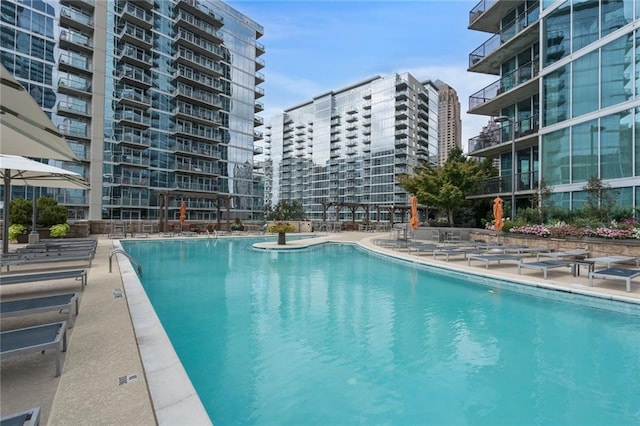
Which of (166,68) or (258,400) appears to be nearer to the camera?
(258,400)

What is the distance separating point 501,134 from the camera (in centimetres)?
2019

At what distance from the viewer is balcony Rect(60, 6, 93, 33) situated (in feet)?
101

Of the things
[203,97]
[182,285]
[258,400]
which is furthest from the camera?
[203,97]

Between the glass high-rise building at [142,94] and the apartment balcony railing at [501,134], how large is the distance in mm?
19718

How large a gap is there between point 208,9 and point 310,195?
48.8 metres

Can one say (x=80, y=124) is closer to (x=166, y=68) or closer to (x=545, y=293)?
(x=166, y=68)

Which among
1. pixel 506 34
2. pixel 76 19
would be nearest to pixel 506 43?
pixel 506 34

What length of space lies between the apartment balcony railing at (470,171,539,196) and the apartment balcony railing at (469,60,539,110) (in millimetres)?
5359

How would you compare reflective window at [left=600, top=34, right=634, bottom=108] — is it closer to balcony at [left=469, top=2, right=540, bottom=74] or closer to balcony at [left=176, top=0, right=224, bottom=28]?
balcony at [left=469, top=2, right=540, bottom=74]

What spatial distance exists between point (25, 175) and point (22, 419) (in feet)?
36.5

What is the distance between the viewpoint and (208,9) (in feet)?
139

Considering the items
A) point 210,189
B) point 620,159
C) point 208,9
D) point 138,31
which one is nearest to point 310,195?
point 210,189

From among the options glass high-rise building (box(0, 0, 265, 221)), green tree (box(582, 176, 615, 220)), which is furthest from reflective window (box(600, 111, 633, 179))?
glass high-rise building (box(0, 0, 265, 221))

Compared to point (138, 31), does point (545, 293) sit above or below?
below
